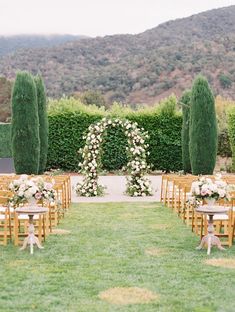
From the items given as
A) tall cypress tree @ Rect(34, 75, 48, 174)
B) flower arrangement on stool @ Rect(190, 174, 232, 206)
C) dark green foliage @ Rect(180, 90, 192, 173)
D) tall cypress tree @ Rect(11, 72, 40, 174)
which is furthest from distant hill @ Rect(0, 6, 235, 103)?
flower arrangement on stool @ Rect(190, 174, 232, 206)

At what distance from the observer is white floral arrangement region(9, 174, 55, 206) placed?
970 centimetres

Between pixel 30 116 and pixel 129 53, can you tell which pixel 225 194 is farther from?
pixel 129 53

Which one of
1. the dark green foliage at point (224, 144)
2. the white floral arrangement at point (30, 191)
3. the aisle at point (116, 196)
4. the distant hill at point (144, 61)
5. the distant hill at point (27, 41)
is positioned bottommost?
the aisle at point (116, 196)

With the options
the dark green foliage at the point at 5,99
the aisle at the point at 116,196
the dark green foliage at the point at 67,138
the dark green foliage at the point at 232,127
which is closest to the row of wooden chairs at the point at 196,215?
the aisle at the point at 116,196

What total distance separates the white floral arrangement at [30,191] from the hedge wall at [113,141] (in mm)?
16836

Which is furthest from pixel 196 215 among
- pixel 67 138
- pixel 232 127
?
pixel 67 138

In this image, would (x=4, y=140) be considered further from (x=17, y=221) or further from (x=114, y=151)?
(x=17, y=221)

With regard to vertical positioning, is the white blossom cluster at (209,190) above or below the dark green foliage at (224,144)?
above

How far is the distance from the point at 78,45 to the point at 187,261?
60.1 metres

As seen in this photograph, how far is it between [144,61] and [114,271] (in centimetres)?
4829

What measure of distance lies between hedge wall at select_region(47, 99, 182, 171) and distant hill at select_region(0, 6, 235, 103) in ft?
77.2

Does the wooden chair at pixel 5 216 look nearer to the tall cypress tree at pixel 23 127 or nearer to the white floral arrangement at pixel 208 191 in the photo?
the white floral arrangement at pixel 208 191

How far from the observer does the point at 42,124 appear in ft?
81.6

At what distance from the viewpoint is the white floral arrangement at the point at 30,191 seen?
9703 mm
